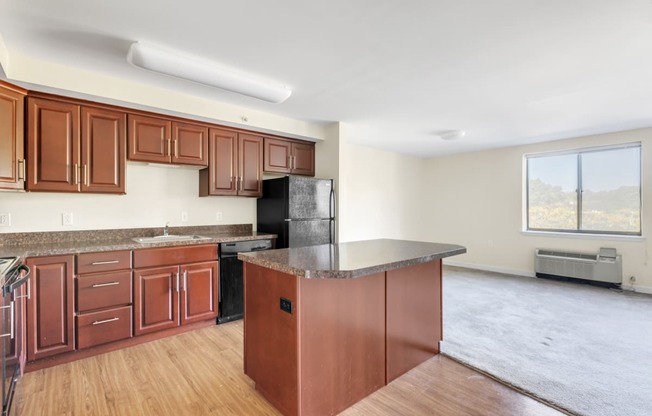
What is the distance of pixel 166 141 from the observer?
10.1 feet

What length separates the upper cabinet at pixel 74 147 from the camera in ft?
8.06

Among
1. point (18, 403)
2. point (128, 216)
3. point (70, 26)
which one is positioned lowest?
point (18, 403)

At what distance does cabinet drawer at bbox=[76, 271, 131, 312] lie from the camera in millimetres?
2447

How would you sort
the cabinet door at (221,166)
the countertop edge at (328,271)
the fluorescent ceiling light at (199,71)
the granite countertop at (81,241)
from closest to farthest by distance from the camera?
the countertop edge at (328,271) → the fluorescent ceiling light at (199,71) → the granite countertop at (81,241) → the cabinet door at (221,166)

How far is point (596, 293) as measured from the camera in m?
4.27

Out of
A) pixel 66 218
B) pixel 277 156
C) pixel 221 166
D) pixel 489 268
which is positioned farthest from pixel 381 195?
pixel 66 218

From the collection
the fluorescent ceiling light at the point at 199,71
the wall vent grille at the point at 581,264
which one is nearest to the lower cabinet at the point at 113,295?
the fluorescent ceiling light at the point at 199,71

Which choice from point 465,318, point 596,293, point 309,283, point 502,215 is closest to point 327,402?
point 309,283

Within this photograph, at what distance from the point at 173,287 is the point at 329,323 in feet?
5.96

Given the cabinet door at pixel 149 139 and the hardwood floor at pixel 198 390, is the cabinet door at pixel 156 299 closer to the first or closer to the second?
the hardwood floor at pixel 198 390

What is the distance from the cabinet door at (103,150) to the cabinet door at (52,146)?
0.07m

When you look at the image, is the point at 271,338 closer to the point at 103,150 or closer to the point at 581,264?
A: the point at 103,150

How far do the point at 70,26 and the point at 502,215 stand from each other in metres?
6.33

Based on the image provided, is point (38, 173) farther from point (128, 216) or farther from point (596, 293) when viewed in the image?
point (596, 293)
